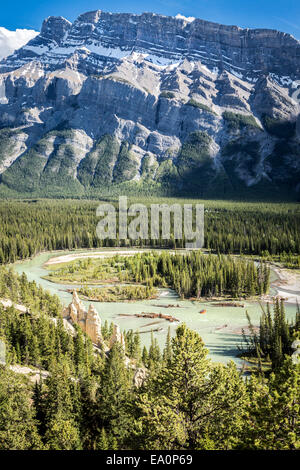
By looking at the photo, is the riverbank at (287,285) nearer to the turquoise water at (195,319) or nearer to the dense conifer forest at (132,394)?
the turquoise water at (195,319)

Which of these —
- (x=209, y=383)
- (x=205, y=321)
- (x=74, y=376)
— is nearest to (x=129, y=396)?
(x=74, y=376)

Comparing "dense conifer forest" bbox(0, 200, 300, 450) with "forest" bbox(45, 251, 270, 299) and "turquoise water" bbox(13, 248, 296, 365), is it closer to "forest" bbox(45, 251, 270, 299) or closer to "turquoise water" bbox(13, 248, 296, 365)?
"turquoise water" bbox(13, 248, 296, 365)

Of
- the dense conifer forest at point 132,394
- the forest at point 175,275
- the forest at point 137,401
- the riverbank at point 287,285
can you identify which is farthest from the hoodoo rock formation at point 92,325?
the riverbank at point 287,285

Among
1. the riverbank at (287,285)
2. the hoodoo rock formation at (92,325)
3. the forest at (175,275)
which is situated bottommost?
the riverbank at (287,285)

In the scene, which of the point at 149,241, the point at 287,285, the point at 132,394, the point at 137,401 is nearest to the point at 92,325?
the point at 132,394

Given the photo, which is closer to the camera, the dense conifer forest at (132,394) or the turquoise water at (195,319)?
the dense conifer forest at (132,394)

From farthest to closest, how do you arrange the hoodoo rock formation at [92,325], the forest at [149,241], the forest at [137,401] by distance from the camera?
the forest at [149,241] < the hoodoo rock formation at [92,325] < the forest at [137,401]
